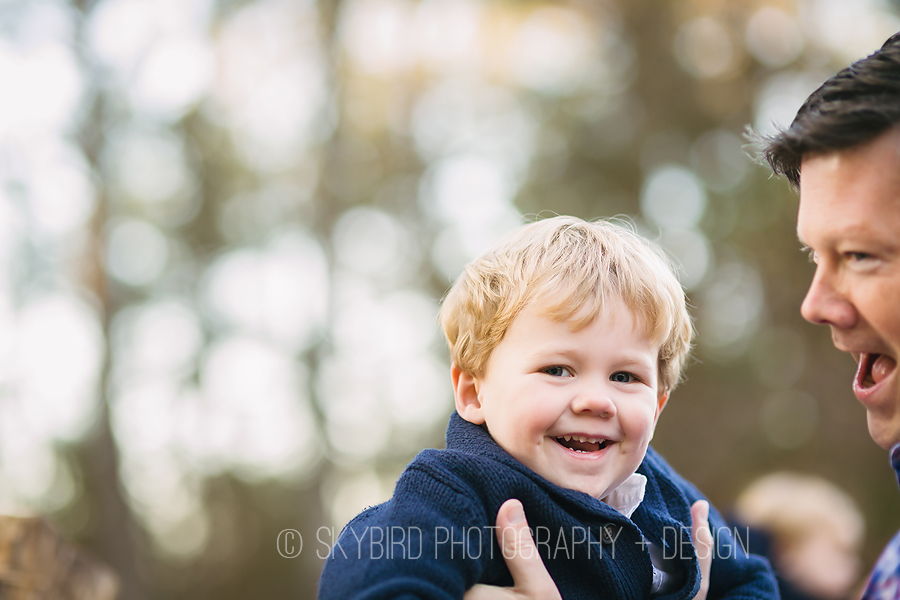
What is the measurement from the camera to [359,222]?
11867 millimetres

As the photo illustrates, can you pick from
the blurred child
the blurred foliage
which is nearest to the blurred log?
the blurred child

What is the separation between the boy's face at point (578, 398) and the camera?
1.81 m

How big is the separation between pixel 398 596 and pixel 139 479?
11.3m

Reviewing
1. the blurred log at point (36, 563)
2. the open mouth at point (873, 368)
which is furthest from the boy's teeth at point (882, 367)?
the blurred log at point (36, 563)

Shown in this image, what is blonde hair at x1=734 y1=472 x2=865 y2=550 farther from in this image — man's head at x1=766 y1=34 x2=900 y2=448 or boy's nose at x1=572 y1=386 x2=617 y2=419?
boy's nose at x1=572 y1=386 x2=617 y2=419

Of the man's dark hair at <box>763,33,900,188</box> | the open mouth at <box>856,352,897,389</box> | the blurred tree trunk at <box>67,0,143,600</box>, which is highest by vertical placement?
the man's dark hair at <box>763,33,900,188</box>

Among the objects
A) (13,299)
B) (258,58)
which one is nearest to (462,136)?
(258,58)

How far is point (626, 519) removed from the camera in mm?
1845

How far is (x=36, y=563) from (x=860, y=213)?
2.40m

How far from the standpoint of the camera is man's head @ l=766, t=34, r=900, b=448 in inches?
61.9

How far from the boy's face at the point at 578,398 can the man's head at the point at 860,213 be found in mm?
465

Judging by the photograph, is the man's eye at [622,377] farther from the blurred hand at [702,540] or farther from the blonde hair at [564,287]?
the blurred hand at [702,540]

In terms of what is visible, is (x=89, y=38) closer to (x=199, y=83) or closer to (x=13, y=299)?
(x=199, y=83)

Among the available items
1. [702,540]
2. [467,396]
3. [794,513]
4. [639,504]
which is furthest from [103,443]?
[702,540]
